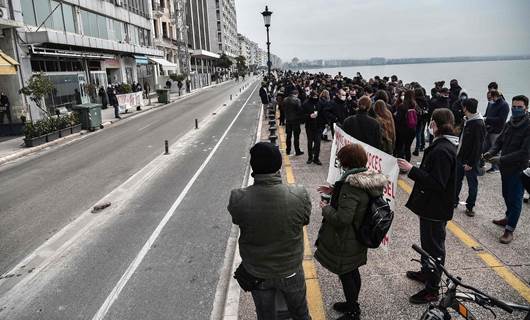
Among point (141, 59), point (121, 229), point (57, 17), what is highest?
point (57, 17)

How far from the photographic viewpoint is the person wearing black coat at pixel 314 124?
10086mm

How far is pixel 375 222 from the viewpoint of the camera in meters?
3.32

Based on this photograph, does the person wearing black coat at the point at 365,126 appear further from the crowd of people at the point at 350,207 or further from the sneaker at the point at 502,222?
the sneaker at the point at 502,222

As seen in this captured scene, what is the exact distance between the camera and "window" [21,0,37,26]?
74.2ft

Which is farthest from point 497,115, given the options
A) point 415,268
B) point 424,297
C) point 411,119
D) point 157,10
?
point 157,10

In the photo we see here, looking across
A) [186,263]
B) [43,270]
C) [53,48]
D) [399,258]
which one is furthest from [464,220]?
[53,48]

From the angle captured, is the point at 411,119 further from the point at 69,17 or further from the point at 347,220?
the point at 69,17

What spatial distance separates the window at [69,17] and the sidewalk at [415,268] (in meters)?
28.9

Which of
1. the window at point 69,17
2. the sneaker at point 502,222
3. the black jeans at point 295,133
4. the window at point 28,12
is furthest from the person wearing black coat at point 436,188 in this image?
A: the window at point 69,17

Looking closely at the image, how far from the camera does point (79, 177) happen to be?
10820 millimetres

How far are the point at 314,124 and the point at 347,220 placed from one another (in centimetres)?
699

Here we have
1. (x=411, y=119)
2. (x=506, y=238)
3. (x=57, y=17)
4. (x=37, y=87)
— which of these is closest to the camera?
(x=506, y=238)

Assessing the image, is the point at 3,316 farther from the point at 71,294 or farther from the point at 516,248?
the point at 516,248

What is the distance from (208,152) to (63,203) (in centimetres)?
543
